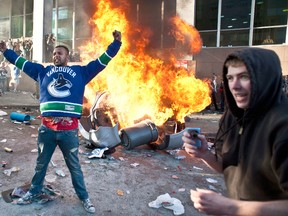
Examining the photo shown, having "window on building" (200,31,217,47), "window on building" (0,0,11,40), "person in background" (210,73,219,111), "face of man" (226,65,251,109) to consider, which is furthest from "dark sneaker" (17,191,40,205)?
"window on building" (0,0,11,40)

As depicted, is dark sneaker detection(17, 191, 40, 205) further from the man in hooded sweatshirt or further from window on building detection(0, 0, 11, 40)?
window on building detection(0, 0, 11, 40)

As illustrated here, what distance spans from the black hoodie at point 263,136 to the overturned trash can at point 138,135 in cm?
449

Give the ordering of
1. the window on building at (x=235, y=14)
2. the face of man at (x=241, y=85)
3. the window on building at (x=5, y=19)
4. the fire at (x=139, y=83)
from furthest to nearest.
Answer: the window on building at (x=5, y=19) → the window on building at (x=235, y=14) → the fire at (x=139, y=83) → the face of man at (x=241, y=85)

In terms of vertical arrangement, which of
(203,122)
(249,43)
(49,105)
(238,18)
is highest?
(238,18)

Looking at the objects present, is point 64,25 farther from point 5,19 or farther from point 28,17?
point 5,19

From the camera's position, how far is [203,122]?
11.3 m

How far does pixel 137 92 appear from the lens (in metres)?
7.99

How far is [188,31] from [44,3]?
9.37m

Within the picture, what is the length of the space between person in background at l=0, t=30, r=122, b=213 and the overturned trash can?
7.86ft

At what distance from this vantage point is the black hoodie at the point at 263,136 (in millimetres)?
1214

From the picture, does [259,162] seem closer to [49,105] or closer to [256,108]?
[256,108]

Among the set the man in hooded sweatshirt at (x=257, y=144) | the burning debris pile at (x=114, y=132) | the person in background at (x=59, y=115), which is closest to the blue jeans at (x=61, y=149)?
the person in background at (x=59, y=115)

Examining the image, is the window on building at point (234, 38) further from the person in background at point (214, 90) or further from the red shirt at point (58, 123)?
the red shirt at point (58, 123)

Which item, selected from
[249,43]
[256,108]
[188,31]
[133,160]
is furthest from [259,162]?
[249,43]
